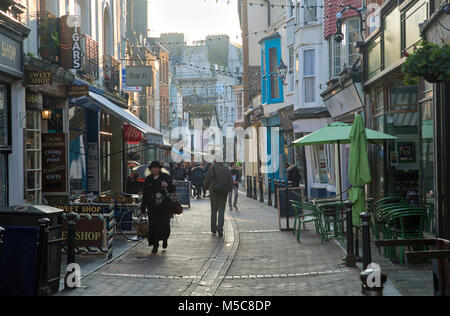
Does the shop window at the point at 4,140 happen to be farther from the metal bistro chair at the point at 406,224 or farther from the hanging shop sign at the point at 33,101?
the metal bistro chair at the point at 406,224

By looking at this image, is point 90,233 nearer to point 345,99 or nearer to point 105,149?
point 345,99

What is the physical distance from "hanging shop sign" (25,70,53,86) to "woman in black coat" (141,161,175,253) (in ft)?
8.63

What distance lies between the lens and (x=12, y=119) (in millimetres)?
12906

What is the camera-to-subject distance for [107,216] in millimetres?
11867

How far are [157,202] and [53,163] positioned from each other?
333cm

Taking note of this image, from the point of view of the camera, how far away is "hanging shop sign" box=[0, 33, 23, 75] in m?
11.9

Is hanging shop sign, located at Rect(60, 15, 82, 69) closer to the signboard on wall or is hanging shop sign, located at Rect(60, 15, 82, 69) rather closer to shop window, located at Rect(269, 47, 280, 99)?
the signboard on wall

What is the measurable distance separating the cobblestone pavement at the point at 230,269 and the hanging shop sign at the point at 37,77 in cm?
371

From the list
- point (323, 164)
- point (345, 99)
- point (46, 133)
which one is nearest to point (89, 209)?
point (46, 133)

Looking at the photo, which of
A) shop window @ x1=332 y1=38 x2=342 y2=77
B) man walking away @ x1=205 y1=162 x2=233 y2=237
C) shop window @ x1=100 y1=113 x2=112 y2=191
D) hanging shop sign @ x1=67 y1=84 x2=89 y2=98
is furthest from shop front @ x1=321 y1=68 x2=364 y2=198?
shop window @ x1=100 y1=113 x2=112 y2=191

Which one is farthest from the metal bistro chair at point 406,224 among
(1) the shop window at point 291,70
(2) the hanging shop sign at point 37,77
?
(1) the shop window at point 291,70

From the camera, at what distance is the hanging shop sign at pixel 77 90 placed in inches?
606
